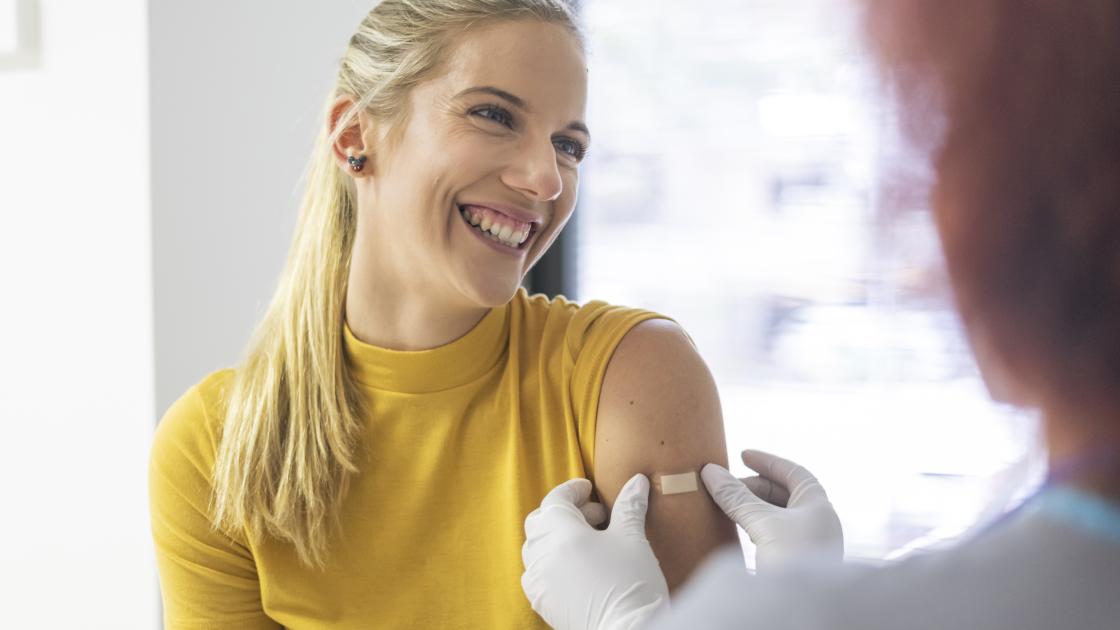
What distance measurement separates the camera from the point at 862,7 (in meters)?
0.38

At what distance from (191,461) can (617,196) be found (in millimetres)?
1232

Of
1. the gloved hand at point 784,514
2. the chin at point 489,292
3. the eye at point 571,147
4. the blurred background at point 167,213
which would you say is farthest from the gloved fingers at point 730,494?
the eye at point 571,147

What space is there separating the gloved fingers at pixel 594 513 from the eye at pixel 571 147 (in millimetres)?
495

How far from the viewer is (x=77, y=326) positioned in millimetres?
1942

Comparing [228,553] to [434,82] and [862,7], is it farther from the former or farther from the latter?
[862,7]

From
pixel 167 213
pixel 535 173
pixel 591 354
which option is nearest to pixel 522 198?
pixel 535 173

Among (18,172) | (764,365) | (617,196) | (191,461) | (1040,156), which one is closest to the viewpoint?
(1040,156)

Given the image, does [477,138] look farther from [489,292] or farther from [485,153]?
[489,292]

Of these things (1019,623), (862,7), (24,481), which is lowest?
(24,481)

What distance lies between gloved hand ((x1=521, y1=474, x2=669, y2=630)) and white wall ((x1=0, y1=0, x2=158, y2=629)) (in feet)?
3.35

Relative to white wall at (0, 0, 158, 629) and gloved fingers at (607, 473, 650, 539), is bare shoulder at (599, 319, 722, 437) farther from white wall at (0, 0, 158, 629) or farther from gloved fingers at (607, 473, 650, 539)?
white wall at (0, 0, 158, 629)

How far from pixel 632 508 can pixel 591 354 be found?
0.86 ft

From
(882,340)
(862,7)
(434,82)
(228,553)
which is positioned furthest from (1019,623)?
(228,553)

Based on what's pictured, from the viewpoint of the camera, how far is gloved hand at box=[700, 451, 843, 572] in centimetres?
118
